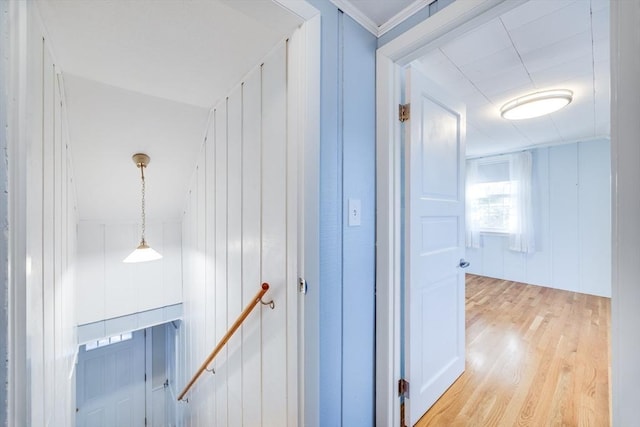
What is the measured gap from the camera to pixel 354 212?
46.8 inches

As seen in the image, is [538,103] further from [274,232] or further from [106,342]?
[106,342]

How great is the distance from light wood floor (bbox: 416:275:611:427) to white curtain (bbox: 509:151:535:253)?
100 cm

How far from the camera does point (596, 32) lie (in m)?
1.39

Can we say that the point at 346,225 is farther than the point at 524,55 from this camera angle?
No

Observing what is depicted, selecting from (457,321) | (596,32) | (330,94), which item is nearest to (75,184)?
(330,94)

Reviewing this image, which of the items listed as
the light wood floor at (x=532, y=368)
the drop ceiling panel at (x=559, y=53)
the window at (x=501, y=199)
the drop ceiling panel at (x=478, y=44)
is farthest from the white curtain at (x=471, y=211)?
the drop ceiling panel at (x=478, y=44)

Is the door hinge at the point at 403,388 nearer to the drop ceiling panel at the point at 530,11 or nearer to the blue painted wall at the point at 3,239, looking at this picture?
the blue painted wall at the point at 3,239

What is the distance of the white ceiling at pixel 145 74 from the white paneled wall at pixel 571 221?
455 centimetres

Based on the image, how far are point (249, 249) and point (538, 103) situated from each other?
2601 mm


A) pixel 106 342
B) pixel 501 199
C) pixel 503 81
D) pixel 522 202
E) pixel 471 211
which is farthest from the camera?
pixel 471 211

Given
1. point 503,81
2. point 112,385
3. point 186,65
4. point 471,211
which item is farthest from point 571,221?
point 112,385

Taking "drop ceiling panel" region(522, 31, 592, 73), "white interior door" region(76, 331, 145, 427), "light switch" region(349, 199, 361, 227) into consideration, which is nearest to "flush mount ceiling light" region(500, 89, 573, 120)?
"drop ceiling panel" region(522, 31, 592, 73)

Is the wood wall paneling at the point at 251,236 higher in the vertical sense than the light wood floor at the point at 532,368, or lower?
higher

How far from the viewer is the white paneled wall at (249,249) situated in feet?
3.83
